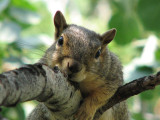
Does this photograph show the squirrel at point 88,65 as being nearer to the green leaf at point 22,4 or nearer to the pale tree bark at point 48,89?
the pale tree bark at point 48,89

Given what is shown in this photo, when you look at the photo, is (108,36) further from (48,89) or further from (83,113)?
(48,89)

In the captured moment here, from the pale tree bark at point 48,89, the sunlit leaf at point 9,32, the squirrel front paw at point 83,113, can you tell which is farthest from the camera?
the sunlit leaf at point 9,32

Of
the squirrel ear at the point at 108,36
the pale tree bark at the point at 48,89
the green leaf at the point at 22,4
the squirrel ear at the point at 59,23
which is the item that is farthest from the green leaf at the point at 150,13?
the green leaf at the point at 22,4

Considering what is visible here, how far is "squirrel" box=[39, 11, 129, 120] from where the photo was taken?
189 cm

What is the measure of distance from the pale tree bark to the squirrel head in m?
0.12

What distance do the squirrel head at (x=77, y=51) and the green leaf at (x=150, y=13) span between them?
338 millimetres

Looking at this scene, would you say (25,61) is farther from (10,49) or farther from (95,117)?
(95,117)

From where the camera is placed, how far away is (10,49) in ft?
9.95

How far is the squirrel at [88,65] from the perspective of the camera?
74.3 inches

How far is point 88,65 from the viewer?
6.63 feet

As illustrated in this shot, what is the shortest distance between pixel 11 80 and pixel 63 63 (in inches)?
33.8

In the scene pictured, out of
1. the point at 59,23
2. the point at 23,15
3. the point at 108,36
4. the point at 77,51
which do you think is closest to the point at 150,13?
the point at 108,36

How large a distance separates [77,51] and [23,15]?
1.28 meters

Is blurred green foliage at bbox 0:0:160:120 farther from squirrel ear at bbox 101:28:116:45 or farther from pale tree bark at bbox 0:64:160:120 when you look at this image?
pale tree bark at bbox 0:64:160:120
